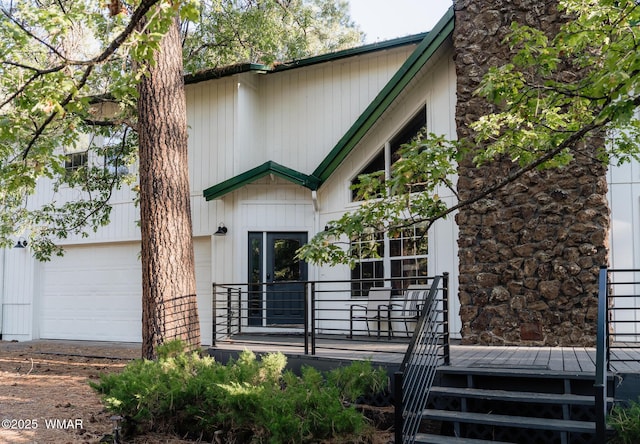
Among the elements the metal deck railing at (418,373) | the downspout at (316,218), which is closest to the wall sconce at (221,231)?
the downspout at (316,218)

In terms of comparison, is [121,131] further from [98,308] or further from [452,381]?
[452,381]

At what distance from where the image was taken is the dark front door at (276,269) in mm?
11562

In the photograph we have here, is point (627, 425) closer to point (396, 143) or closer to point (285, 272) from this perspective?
point (396, 143)

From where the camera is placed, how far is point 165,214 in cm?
808

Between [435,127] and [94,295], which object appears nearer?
[435,127]

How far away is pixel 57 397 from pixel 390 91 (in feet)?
21.8

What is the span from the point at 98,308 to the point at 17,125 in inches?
370

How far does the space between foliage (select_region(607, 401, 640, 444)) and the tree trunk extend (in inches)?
200

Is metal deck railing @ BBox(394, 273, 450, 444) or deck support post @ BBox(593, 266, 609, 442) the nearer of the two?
deck support post @ BBox(593, 266, 609, 442)

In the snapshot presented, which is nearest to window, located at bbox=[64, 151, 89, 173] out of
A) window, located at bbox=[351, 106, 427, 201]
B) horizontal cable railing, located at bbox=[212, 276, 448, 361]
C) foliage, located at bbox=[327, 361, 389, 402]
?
horizontal cable railing, located at bbox=[212, 276, 448, 361]

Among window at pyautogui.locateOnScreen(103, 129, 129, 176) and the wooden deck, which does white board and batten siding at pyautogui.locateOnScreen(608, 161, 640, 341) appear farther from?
window at pyautogui.locateOnScreen(103, 129, 129, 176)

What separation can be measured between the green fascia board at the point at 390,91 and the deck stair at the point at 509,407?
17.4ft

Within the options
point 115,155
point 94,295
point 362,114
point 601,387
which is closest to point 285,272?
point 362,114

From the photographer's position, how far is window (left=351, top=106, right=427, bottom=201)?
33.7 feet
